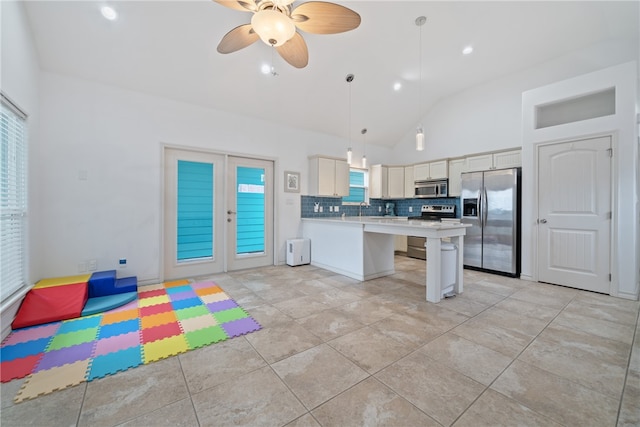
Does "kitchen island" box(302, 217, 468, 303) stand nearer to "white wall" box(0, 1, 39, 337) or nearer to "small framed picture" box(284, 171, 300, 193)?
"small framed picture" box(284, 171, 300, 193)

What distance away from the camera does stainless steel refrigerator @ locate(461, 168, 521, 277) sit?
4.15m

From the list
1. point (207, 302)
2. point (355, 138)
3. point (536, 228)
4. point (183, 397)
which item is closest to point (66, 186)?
point (207, 302)

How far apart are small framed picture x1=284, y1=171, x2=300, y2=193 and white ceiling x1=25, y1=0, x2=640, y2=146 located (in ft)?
3.47

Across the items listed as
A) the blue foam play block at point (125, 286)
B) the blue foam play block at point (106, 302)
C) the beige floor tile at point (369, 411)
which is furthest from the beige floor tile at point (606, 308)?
the blue foam play block at point (125, 286)

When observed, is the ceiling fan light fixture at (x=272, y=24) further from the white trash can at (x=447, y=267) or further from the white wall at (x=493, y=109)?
the white wall at (x=493, y=109)

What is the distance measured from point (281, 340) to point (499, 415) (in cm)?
154

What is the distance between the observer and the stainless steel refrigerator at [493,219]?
4152mm

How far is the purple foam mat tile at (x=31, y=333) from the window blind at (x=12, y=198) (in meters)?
0.35

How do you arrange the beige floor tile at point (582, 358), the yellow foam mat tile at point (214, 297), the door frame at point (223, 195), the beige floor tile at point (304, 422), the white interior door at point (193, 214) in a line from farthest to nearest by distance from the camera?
the white interior door at point (193, 214)
the door frame at point (223, 195)
the yellow foam mat tile at point (214, 297)
the beige floor tile at point (582, 358)
the beige floor tile at point (304, 422)

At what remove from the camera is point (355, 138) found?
6152 millimetres

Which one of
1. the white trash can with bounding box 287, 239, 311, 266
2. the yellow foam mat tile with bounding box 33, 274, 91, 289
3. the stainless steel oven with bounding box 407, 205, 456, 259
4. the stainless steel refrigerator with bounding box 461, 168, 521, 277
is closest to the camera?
the yellow foam mat tile with bounding box 33, 274, 91, 289

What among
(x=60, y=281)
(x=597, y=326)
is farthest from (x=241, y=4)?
(x=597, y=326)

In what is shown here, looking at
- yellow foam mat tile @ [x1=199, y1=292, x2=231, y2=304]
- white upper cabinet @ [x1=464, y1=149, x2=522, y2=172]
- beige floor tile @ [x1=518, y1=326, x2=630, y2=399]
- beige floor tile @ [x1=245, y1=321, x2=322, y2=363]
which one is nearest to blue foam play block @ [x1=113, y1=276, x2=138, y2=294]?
yellow foam mat tile @ [x1=199, y1=292, x2=231, y2=304]

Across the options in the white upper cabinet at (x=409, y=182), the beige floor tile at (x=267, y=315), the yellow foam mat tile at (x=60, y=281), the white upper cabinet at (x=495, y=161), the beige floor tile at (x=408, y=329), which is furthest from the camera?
the white upper cabinet at (x=409, y=182)
